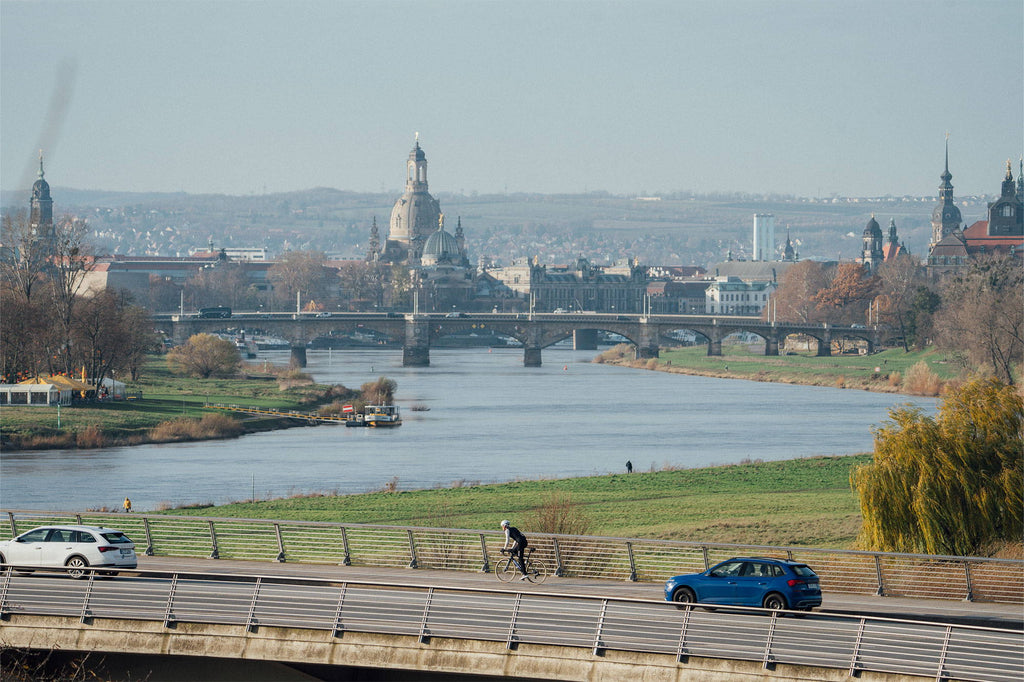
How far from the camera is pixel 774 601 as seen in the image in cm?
1902

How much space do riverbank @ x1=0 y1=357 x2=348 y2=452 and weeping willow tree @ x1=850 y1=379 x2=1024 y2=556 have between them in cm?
4321

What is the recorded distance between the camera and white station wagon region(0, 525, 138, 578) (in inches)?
882

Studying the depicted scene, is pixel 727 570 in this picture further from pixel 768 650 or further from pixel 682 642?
pixel 768 650

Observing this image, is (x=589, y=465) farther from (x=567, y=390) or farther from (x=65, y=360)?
(x=567, y=390)

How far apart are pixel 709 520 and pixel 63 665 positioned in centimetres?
1991

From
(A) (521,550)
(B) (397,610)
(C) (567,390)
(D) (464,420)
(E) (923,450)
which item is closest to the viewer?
(B) (397,610)

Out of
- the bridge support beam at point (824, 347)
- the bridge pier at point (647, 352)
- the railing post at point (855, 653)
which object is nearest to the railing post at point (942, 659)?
the railing post at point (855, 653)

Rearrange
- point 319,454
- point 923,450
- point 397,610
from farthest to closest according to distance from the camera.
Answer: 1. point 319,454
2. point 923,450
3. point 397,610

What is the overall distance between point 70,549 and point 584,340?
522 feet

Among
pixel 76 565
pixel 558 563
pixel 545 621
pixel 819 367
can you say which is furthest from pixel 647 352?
pixel 545 621

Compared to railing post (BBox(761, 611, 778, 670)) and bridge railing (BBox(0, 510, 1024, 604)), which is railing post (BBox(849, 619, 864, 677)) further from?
bridge railing (BBox(0, 510, 1024, 604))

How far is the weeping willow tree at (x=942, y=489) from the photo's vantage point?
27359 millimetres

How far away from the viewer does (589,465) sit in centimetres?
5841

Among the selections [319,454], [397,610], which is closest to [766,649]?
[397,610]
